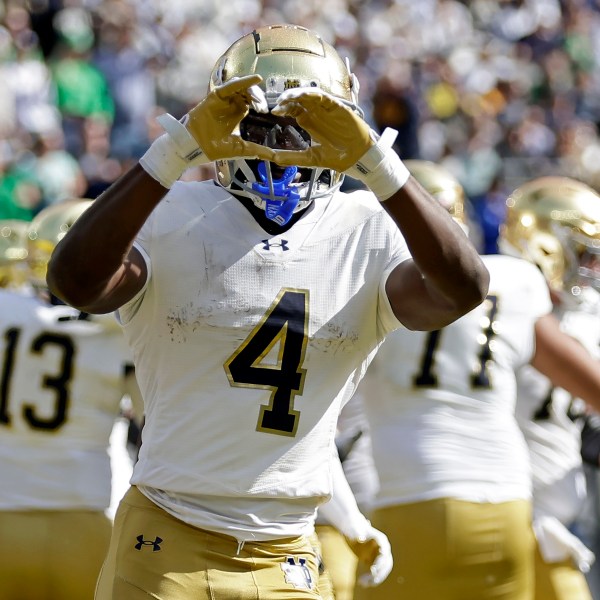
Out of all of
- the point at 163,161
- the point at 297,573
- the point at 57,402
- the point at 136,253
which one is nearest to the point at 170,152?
the point at 163,161

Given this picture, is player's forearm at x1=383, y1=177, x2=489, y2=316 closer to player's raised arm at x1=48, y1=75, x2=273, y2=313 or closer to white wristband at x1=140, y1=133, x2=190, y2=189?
player's raised arm at x1=48, y1=75, x2=273, y2=313

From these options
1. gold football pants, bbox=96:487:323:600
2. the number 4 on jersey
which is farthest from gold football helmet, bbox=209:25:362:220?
gold football pants, bbox=96:487:323:600

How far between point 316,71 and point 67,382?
194cm

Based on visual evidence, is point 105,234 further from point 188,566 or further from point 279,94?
point 188,566

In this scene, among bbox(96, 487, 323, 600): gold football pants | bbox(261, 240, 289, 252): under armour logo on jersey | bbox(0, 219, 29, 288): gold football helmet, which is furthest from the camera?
bbox(0, 219, 29, 288): gold football helmet

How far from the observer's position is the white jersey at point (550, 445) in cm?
507

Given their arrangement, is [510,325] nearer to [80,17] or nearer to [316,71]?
[316,71]

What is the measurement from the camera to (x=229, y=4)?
1307cm

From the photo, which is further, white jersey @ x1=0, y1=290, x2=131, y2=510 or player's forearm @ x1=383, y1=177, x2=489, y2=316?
white jersey @ x1=0, y1=290, x2=131, y2=510

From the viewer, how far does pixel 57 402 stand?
440 cm

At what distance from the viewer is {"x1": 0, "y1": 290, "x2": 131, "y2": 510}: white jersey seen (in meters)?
4.37

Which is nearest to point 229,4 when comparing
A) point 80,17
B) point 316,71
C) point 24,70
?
point 80,17

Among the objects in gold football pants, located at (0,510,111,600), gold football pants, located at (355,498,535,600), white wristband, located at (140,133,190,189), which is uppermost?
white wristband, located at (140,133,190,189)

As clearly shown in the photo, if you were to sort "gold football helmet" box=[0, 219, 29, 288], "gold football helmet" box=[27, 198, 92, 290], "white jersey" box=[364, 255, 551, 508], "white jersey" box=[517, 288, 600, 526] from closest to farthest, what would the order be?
"white jersey" box=[364, 255, 551, 508]
"white jersey" box=[517, 288, 600, 526]
"gold football helmet" box=[27, 198, 92, 290]
"gold football helmet" box=[0, 219, 29, 288]
